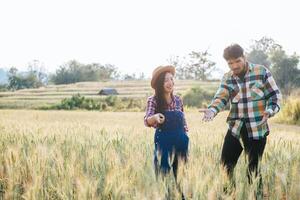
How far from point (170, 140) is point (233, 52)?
30.2 inches

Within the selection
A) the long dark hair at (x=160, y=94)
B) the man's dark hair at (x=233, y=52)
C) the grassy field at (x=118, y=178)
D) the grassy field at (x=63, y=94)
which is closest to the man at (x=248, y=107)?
the man's dark hair at (x=233, y=52)

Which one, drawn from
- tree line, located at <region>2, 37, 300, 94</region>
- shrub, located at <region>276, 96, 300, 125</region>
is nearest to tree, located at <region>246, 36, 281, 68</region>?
tree line, located at <region>2, 37, 300, 94</region>

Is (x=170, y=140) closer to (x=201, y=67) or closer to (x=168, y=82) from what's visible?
(x=168, y=82)

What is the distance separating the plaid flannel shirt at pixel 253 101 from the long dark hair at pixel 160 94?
43 cm

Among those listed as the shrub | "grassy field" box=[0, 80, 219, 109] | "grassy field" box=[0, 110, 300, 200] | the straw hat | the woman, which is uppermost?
the straw hat

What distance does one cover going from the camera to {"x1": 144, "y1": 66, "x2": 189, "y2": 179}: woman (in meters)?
3.11

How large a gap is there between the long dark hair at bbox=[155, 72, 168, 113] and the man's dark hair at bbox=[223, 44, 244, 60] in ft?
1.53

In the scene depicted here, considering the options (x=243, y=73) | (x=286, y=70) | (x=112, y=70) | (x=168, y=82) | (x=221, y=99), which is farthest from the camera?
(x=112, y=70)

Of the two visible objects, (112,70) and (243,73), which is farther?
(112,70)

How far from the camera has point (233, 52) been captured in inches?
130

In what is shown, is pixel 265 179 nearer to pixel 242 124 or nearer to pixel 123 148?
pixel 242 124

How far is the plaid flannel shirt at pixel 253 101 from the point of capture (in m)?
3.37

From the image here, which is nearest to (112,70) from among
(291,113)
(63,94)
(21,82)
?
(21,82)

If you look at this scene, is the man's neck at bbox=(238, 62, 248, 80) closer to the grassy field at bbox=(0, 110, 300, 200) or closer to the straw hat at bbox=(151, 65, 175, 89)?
the straw hat at bbox=(151, 65, 175, 89)
